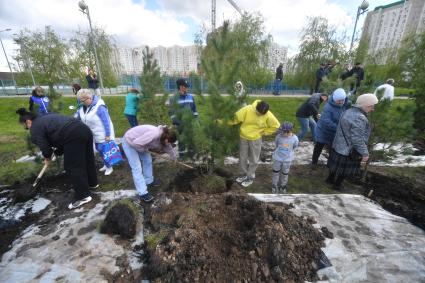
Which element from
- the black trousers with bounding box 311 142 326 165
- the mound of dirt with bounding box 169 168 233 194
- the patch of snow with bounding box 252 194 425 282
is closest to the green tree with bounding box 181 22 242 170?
the mound of dirt with bounding box 169 168 233 194

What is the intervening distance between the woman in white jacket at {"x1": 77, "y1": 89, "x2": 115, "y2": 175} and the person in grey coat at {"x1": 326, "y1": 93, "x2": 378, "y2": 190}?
372 cm

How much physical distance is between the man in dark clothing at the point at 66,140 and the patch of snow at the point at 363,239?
2575 millimetres

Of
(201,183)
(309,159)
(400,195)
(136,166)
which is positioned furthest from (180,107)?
(400,195)

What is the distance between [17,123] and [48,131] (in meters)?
10.1

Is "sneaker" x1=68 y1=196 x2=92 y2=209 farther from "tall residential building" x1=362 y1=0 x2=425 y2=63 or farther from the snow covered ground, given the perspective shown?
"tall residential building" x1=362 y1=0 x2=425 y2=63

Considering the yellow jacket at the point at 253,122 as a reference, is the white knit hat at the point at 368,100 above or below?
above

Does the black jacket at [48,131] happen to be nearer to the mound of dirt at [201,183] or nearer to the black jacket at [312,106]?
the mound of dirt at [201,183]

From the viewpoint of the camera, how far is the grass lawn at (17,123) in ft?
14.7

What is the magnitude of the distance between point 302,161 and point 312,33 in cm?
1405

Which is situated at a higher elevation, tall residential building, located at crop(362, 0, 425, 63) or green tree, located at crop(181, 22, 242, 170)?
tall residential building, located at crop(362, 0, 425, 63)

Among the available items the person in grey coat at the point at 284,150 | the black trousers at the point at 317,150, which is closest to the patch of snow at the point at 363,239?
the person in grey coat at the point at 284,150

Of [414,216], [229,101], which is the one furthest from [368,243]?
[229,101]

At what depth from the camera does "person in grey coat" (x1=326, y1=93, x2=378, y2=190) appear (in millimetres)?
3092

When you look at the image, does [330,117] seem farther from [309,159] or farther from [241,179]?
[241,179]
